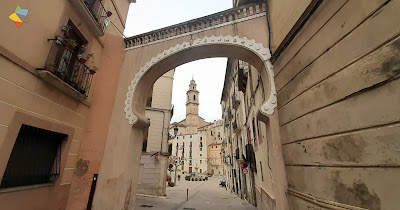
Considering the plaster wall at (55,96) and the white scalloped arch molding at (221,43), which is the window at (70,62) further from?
the white scalloped arch molding at (221,43)

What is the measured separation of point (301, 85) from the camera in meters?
3.27

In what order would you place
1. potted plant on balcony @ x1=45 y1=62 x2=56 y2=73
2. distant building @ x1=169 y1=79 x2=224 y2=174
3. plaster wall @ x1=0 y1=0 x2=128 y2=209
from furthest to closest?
distant building @ x1=169 y1=79 x2=224 y2=174 < potted plant on balcony @ x1=45 y1=62 x2=56 y2=73 < plaster wall @ x1=0 y1=0 x2=128 y2=209

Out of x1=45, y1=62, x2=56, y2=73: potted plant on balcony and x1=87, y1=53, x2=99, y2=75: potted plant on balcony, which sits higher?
x1=87, y1=53, x2=99, y2=75: potted plant on balcony

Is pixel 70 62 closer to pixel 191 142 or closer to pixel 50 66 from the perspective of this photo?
pixel 50 66

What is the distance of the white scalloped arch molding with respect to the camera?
4234mm

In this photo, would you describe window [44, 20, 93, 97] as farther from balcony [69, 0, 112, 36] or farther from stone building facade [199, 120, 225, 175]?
stone building facade [199, 120, 225, 175]

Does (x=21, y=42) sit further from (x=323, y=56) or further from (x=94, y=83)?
(x=323, y=56)

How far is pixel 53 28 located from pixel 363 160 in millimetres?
7136

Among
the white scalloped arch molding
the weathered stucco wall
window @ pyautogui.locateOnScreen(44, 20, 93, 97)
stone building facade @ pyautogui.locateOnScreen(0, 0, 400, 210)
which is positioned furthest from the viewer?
window @ pyautogui.locateOnScreen(44, 20, 93, 97)

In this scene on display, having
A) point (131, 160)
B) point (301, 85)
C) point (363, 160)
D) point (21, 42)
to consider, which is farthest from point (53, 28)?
point (363, 160)

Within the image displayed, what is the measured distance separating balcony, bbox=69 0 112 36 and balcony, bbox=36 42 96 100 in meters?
1.40
